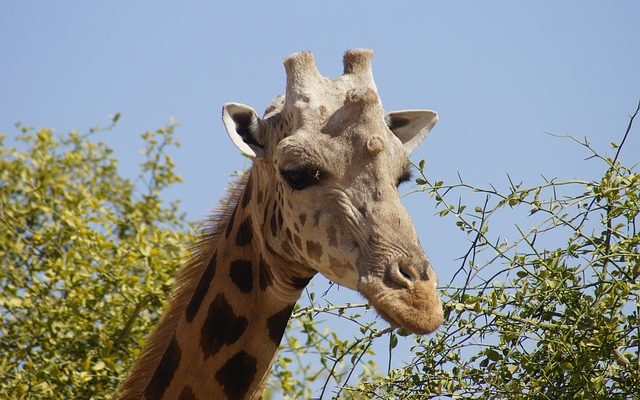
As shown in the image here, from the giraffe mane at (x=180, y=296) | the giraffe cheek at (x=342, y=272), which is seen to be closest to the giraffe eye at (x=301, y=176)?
the giraffe cheek at (x=342, y=272)

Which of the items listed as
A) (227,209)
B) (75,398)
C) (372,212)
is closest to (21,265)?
(75,398)

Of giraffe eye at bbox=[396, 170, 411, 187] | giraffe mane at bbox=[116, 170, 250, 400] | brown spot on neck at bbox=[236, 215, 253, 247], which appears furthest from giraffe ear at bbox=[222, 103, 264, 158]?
giraffe eye at bbox=[396, 170, 411, 187]

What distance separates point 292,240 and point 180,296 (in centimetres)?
78

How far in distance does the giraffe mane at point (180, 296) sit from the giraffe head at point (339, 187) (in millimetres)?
383

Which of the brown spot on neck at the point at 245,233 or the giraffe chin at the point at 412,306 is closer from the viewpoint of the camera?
the giraffe chin at the point at 412,306

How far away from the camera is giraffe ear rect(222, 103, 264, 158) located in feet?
15.9

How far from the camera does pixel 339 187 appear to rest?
4535 millimetres

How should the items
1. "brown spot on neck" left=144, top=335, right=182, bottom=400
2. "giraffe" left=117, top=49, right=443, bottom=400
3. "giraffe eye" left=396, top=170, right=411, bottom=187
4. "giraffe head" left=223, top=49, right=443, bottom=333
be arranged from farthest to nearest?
"brown spot on neck" left=144, top=335, right=182, bottom=400 < "giraffe eye" left=396, top=170, right=411, bottom=187 < "giraffe" left=117, top=49, right=443, bottom=400 < "giraffe head" left=223, top=49, right=443, bottom=333

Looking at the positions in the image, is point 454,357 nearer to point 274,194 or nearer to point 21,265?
point 274,194

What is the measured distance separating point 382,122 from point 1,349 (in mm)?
3838

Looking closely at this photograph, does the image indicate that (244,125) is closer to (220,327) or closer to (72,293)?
(220,327)

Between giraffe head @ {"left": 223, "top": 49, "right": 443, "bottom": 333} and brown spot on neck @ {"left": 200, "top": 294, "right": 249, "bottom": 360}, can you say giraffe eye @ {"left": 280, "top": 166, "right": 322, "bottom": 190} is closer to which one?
giraffe head @ {"left": 223, "top": 49, "right": 443, "bottom": 333}

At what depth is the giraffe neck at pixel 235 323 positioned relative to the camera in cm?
484

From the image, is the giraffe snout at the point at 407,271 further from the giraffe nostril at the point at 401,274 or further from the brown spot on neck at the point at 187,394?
the brown spot on neck at the point at 187,394
